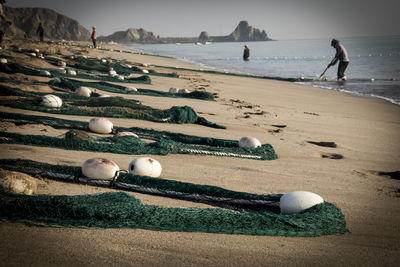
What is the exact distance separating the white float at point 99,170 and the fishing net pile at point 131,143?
1.04 m

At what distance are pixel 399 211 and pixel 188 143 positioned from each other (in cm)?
264

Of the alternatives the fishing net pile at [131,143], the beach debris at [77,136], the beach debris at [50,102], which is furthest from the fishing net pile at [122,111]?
the beach debris at [77,136]

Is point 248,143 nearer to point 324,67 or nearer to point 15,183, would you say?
point 15,183

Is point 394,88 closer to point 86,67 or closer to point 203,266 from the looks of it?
point 86,67

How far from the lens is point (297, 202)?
2551 millimetres

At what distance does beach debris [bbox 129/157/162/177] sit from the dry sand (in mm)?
276

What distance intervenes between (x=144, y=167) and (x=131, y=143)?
3.84 ft

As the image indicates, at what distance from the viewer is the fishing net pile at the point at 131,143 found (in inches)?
156

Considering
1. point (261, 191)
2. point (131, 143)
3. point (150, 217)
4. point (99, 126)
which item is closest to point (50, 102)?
point (99, 126)

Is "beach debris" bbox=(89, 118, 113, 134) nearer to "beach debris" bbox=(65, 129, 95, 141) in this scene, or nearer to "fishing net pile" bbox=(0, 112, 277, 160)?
"fishing net pile" bbox=(0, 112, 277, 160)

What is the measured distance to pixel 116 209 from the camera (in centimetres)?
224

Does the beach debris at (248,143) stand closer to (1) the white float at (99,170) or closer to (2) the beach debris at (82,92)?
(1) the white float at (99,170)

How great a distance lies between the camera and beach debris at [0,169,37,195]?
2.41 metres

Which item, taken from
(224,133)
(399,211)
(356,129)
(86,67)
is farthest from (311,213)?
(86,67)
